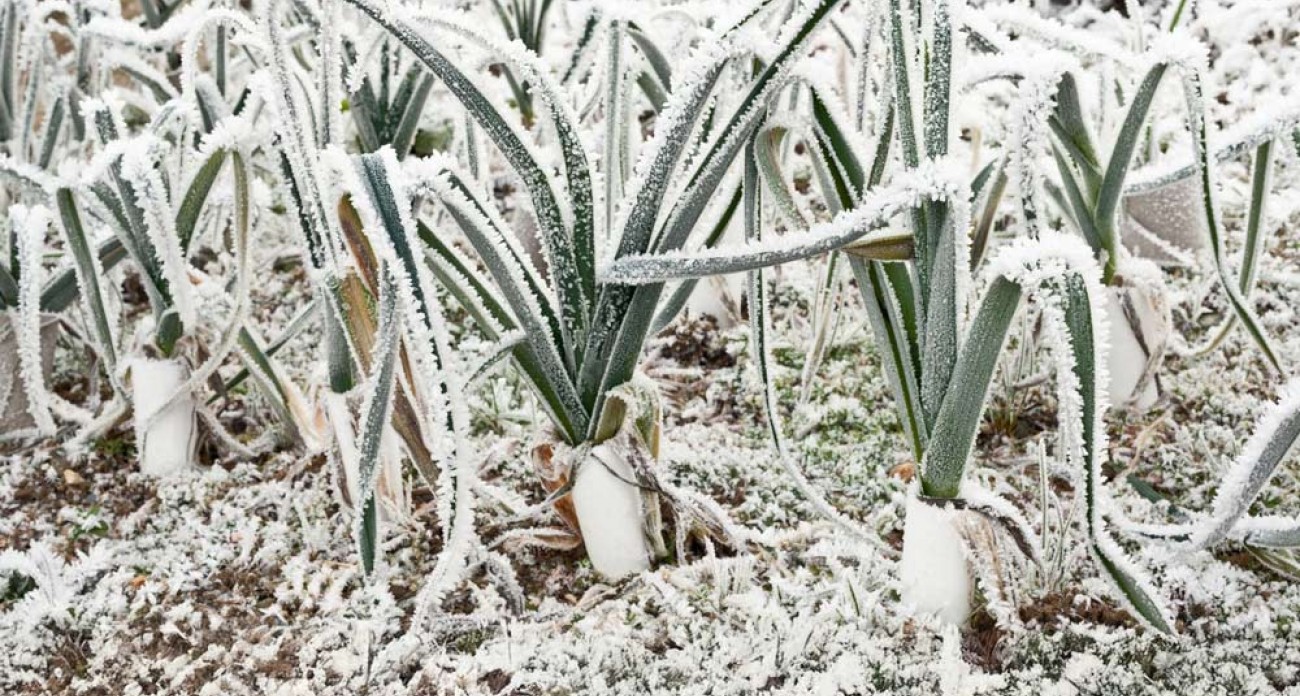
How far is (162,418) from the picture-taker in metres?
1.74

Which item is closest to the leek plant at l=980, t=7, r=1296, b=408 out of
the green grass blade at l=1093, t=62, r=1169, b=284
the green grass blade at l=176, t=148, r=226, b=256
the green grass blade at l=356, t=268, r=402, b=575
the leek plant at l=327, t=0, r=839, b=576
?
the green grass blade at l=1093, t=62, r=1169, b=284

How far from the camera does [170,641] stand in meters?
1.41

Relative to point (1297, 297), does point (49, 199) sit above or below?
above

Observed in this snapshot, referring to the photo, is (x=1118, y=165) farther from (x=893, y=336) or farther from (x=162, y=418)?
(x=162, y=418)

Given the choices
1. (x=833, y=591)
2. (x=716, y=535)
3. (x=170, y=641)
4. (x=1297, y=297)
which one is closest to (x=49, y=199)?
(x=170, y=641)

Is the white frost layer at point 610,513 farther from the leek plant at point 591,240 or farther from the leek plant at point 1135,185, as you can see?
the leek plant at point 1135,185

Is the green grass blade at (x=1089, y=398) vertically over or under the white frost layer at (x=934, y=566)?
over

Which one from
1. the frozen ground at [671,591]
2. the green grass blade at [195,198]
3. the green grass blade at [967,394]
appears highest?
the green grass blade at [195,198]

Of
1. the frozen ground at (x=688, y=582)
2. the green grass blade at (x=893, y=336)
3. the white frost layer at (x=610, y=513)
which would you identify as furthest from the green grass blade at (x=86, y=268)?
the green grass blade at (x=893, y=336)

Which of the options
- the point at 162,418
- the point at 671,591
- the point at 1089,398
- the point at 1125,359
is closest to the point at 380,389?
the point at 671,591

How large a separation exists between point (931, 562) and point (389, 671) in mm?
645

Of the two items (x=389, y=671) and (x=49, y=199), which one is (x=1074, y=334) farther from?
(x=49, y=199)

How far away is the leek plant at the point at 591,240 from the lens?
1.13m

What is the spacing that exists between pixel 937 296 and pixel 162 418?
4.17 ft
